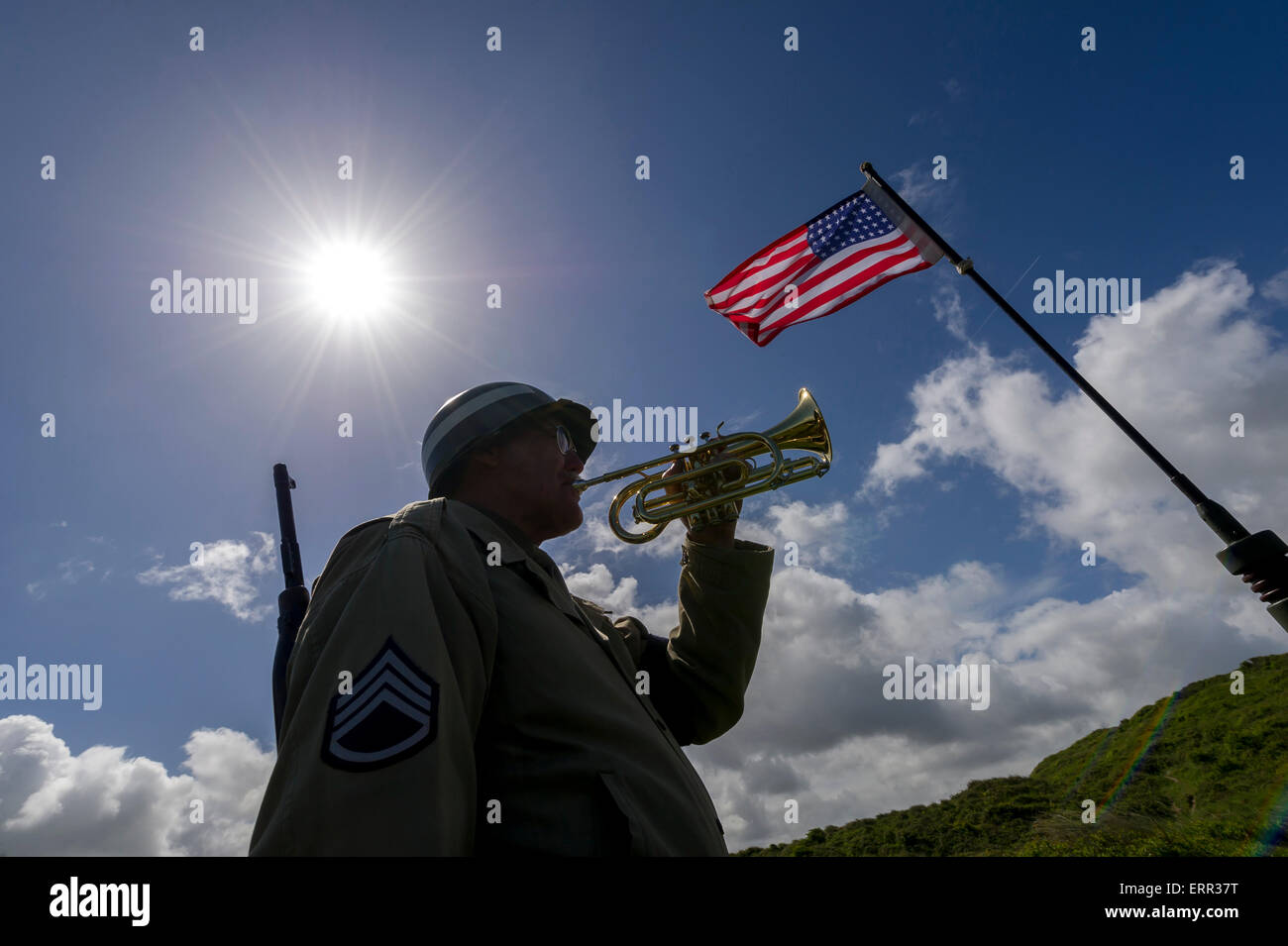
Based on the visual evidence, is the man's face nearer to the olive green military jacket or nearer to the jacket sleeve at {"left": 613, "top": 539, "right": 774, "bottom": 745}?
the olive green military jacket

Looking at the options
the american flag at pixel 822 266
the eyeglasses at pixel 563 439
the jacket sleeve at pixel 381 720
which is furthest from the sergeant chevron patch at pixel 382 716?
the american flag at pixel 822 266

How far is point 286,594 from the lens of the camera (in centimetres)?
639

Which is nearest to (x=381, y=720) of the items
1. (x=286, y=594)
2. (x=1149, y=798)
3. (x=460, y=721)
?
(x=460, y=721)

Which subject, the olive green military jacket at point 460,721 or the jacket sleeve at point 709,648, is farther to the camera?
the jacket sleeve at point 709,648

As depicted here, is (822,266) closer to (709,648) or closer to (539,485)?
(709,648)

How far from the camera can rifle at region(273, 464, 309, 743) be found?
208 inches

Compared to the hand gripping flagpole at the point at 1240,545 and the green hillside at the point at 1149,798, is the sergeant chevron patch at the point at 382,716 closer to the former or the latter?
the hand gripping flagpole at the point at 1240,545

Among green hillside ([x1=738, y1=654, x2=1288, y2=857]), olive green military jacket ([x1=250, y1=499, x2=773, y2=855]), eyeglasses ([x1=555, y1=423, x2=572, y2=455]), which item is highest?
eyeglasses ([x1=555, y1=423, x2=572, y2=455])

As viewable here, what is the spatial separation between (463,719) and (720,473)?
11.0 ft

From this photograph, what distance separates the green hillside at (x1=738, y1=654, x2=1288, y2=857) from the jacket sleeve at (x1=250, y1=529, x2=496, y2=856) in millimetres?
7989

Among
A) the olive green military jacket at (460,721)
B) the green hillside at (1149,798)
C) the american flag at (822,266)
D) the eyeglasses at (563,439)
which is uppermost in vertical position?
the american flag at (822,266)

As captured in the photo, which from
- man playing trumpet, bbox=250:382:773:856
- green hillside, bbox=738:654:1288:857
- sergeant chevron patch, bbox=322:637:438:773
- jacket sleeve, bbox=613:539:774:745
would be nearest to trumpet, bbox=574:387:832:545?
jacket sleeve, bbox=613:539:774:745

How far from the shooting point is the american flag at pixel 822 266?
22.2ft

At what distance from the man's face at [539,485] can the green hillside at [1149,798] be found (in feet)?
22.5
